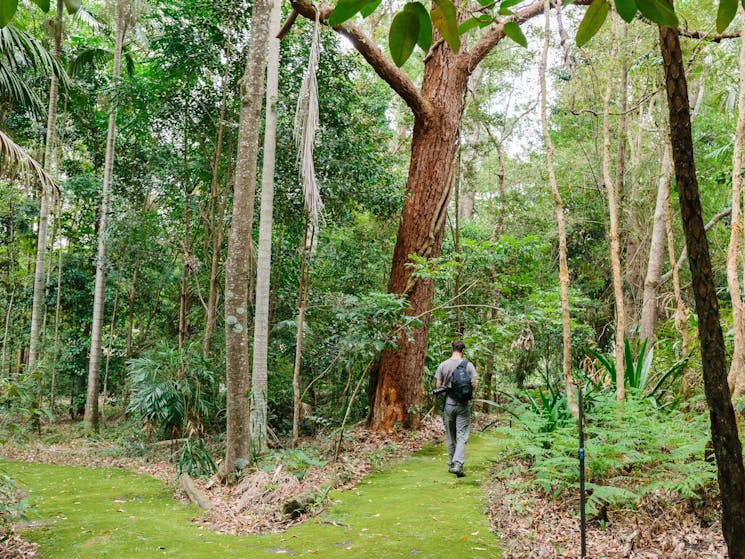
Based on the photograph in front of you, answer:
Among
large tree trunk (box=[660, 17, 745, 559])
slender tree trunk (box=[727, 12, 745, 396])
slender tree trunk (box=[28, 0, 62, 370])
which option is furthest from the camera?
slender tree trunk (box=[28, 0, 62, 370])

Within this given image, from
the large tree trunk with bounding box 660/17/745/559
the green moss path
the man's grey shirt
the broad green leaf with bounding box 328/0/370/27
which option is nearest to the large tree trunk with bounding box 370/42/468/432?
the green moss path

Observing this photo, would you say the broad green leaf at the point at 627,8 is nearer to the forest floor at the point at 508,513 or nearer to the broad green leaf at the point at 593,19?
the broad green leaf at the point at 593,19

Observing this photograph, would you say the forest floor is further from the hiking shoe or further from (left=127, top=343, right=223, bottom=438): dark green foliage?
(left=127, top=343, right=223, bottom=438): dark green foliage

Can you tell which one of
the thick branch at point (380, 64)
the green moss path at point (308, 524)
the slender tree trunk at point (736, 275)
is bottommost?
the green moss path at point (308, 524)

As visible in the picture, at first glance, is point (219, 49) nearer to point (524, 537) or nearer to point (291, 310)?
point (291, 310)

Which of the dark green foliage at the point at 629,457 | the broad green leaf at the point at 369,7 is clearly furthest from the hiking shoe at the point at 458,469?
the broad green leaf at the point at 369,7

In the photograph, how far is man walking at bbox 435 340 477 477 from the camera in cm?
638

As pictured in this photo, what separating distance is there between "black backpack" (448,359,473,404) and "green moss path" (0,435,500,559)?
0.90m

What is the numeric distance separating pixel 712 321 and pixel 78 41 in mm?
15472

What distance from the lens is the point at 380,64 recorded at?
8.41 m

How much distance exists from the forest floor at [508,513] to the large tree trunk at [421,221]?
1011 mm

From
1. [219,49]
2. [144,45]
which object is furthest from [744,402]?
[144,45]

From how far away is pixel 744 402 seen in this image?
412 cm

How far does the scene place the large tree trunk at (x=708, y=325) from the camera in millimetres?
2207
